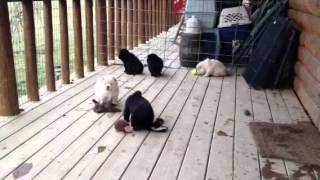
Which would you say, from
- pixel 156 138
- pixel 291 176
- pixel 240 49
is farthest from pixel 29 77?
pixel 240 49

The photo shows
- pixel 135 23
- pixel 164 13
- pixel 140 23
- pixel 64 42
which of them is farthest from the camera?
pixel 164 13

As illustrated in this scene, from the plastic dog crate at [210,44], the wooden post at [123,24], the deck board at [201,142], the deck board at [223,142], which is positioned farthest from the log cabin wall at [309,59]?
the wooden post at [123,24]

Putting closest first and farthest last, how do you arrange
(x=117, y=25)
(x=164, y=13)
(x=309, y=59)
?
(x=309, y=59) → (x=117, y=25) → (x=164, y=13)

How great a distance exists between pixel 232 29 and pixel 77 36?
199 cm

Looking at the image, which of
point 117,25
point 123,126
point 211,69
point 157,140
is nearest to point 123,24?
point 117,25

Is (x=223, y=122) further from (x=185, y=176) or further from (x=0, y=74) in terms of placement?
(x=0, y=74)

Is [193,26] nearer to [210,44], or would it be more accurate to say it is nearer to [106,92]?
[210,44]

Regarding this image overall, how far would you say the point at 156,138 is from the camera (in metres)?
2.68

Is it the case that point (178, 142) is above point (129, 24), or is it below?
below

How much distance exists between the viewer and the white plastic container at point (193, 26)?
196 inches

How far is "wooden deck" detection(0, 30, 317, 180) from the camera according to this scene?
7.23 ft

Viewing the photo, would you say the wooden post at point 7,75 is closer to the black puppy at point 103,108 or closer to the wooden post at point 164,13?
the black puppy at point 103,108

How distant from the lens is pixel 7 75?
3008 mm

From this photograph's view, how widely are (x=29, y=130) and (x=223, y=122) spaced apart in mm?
1440
